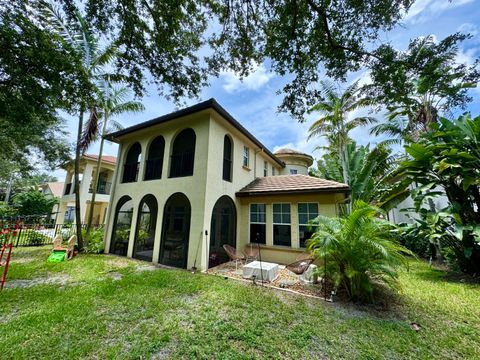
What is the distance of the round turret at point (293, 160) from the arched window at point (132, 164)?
1197 centimetres

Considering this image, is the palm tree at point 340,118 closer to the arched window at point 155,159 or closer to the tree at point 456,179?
the tree at point 456,179

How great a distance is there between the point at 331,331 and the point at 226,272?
187 inches

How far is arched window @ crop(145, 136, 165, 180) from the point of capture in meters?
10.8

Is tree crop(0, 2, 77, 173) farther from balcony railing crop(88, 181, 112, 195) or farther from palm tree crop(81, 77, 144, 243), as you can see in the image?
A: balcony railing crop(88, 181, 112, 195)

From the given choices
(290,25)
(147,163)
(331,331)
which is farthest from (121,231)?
(290,25)

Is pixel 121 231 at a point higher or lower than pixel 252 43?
lower

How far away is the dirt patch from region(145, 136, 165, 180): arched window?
17.9ft

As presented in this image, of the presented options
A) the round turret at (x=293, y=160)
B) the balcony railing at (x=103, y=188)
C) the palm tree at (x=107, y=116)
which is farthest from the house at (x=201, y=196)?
the balcony railing at (x=103, y=188)

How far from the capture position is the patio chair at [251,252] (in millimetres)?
9258

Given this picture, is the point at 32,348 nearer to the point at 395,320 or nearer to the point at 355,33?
the point at 395,320

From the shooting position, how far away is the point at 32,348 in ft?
11.0

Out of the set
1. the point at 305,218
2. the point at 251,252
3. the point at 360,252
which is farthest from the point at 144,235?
the point at 360,252

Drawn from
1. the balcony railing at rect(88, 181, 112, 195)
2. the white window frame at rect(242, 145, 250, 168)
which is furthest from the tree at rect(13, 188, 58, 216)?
the white window frame at rect(242, 145, 250, 168)

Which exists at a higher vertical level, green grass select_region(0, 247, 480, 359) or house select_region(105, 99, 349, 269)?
house select_region(105, 99, 349, 269)
